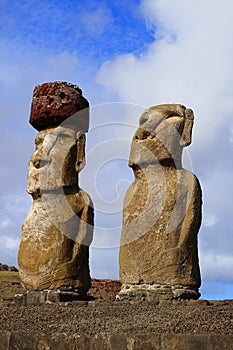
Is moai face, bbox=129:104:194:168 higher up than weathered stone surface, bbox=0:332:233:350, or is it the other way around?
moai face, bbox=129:104:194:168

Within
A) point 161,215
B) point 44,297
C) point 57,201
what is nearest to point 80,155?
point 57,201

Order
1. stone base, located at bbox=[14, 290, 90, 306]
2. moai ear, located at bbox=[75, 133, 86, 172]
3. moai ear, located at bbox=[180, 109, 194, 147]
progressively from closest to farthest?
stone base, located at bbox=[14, 290, 90, 306], moai ear, located at bbox=[180, 109, 194, 147], moai ear, located at bbox=[75, 133, 86, 172]

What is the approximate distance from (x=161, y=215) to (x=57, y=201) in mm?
2048

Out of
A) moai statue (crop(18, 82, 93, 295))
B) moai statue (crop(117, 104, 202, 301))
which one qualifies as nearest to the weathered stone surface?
moai statue (crop(117, 104, 202, 301))

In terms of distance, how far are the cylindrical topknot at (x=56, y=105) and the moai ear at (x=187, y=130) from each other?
2.08m

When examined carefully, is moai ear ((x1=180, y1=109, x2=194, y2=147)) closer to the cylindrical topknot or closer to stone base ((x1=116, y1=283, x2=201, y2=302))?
the cylindrical topknot

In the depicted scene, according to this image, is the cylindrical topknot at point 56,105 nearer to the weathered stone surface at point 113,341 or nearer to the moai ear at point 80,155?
the moai ear at point 80,155

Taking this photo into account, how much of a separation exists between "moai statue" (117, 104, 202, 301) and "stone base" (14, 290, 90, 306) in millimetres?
921

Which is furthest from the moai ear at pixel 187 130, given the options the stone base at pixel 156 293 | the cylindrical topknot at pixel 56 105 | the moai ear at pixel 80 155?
the stone base at pixel 156 293

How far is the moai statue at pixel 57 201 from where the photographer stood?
39.9 feet

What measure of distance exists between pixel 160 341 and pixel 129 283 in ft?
14.1

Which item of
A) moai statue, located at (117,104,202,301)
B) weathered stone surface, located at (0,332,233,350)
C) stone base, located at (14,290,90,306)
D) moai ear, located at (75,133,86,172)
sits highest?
moai ear, located at (75,133,86,172)

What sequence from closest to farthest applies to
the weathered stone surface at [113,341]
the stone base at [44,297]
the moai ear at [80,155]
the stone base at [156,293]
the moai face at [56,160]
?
the weathered stone surface at [113,341] < the stone base at [156,293] < the stone base at [44,297] < the moai face at [56,160] < the moai ear at [80,155]

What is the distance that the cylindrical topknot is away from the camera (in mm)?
13273
